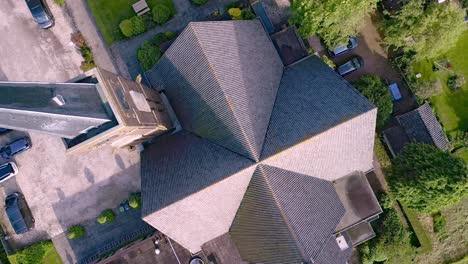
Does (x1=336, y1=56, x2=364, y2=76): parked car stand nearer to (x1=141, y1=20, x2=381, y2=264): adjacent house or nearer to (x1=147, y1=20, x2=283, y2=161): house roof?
(x1=141, y1=20, x2=381, y2=264): adjacent house

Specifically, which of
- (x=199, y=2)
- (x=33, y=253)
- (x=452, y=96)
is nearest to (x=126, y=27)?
(x=199, y=2)

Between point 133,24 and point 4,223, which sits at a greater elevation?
point 133,24

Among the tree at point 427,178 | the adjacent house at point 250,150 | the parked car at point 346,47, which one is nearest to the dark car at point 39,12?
the adjacent house at point 250,150

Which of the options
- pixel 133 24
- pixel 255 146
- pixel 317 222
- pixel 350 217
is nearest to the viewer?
pixel 255 146

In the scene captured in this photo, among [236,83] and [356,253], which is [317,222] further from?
[236,83]

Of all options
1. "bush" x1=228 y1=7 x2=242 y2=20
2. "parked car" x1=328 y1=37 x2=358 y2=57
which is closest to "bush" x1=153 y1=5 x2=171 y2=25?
"bush" x1=228 y1=7 x2=242 y2=20

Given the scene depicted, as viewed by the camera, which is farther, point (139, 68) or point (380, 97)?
point (139, 68)

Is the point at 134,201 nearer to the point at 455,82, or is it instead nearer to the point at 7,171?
the point at 7,171

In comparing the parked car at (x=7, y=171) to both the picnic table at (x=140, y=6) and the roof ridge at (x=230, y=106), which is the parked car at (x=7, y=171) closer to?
the picnic table at (x=140, y=6)

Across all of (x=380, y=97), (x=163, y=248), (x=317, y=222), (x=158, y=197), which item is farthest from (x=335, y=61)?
(x=163, y=248)
